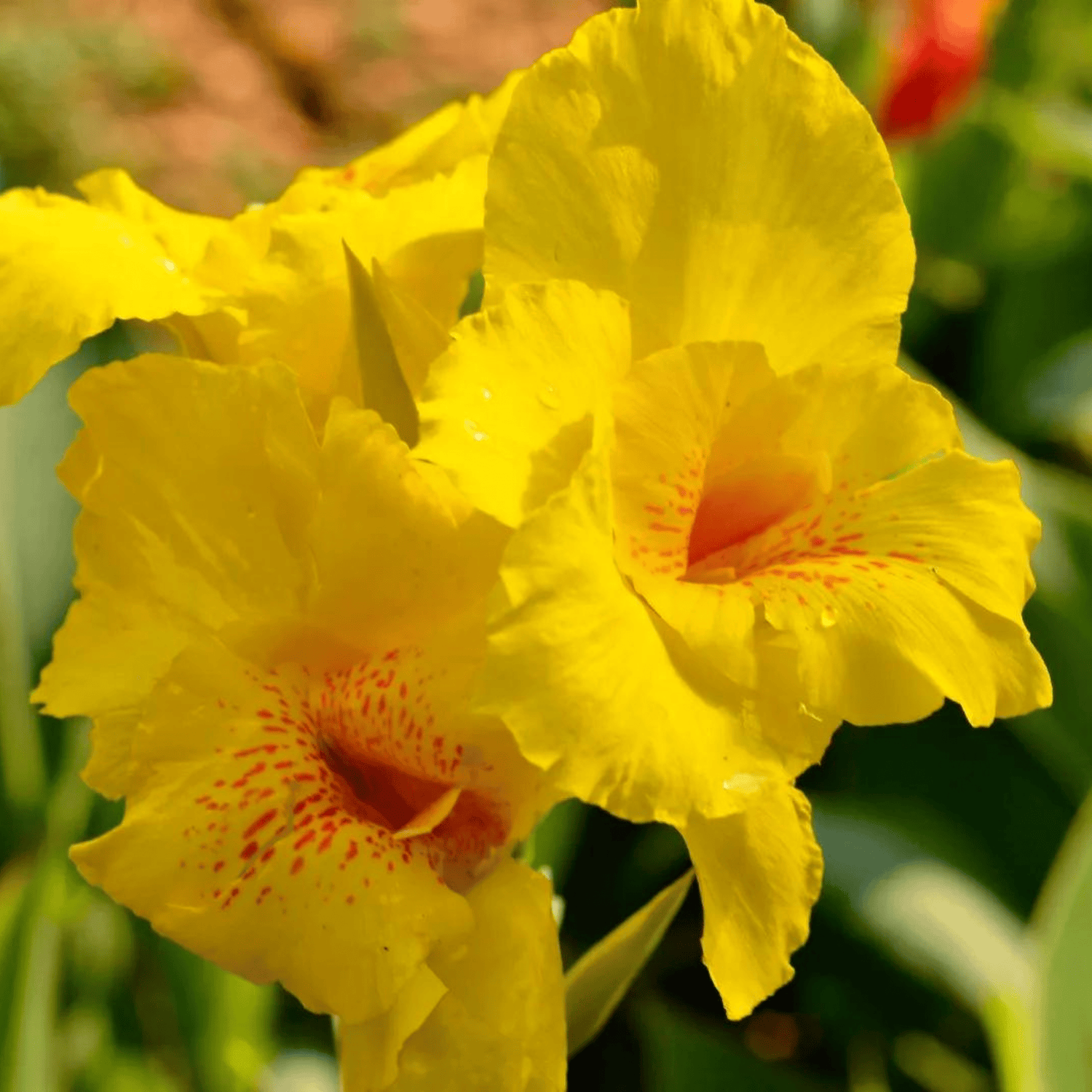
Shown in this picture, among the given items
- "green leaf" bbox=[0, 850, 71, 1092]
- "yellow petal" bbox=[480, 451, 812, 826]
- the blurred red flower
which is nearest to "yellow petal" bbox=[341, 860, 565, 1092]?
"yellow petal" bbox=[480, 451, 812, 826]

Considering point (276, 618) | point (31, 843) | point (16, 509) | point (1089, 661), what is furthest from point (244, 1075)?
point (1089, 661)

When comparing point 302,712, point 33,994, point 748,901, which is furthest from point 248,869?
point 33,994

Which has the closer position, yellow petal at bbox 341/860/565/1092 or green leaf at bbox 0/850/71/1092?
yellow petal at bbox 341/860/565/1092

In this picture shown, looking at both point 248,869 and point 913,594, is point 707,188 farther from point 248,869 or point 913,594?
point 248,869

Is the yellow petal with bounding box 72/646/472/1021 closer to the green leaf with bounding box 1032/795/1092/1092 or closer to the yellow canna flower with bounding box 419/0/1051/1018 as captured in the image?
the yellow canna flower with bounding box 419/0/1051/1018

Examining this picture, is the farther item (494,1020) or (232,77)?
(232,77)

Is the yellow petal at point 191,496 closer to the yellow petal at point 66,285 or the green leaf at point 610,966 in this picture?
the yellow petal at point 66,285
